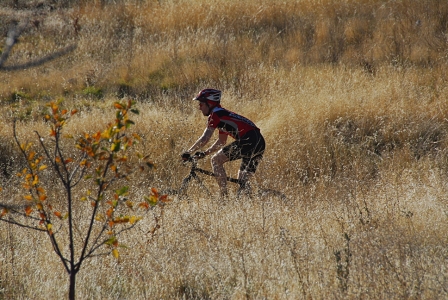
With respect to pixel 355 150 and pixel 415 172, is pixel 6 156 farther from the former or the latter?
pixel 415 172

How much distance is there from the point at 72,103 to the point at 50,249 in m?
7.20

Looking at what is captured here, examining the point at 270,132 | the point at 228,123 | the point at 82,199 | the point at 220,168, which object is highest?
the point at 270,132

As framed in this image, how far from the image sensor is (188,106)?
12141 millimetres

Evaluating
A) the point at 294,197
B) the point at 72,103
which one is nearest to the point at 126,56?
the point at 72,103

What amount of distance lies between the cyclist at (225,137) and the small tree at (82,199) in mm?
1033

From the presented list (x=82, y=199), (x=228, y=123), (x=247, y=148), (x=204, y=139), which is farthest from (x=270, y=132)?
(x=82, y=199)

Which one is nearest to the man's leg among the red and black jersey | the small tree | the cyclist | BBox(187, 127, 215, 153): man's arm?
the cyclist

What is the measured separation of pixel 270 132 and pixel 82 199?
6.83m

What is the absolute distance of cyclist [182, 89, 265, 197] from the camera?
7605mm

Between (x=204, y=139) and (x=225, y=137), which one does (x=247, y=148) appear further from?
(x=204, y=139)

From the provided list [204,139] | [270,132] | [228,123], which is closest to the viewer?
[204,139]

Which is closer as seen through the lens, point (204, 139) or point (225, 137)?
point (204, 139)

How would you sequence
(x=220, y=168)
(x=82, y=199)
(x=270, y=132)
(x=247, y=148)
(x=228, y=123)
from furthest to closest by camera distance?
(x=270, y=132)
(x=220, y=168)
(x=247, y=148)
(x=228, y=123)
(x=82, y=199)

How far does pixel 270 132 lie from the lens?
10539 millimetres
